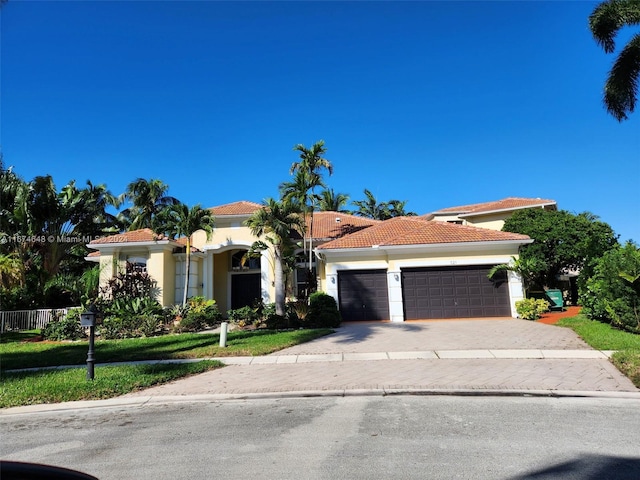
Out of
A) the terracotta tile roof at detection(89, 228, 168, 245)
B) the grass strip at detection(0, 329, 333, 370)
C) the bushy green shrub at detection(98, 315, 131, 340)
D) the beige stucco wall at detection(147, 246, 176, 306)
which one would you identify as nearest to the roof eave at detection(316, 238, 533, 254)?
the grass strip at detection(0, 329, 333, 370)

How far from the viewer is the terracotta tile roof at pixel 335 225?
23419 millimetres

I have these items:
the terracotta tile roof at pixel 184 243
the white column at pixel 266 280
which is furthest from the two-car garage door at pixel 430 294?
the terracotta tile roof at pixel 184 243

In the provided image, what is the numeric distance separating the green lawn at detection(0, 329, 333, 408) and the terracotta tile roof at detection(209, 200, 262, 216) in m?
8.10

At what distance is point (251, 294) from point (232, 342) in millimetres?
10096

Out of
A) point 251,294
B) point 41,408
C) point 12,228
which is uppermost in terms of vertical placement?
point 12,228

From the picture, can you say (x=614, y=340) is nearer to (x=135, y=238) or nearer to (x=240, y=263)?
(x=240, y=263)

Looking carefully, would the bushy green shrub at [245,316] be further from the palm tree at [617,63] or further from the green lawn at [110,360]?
the palm tree at [617,63]

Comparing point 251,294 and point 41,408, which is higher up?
point 251,294

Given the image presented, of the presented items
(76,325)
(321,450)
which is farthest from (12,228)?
(321,450)

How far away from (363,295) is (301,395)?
1164 cm

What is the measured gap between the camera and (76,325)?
1639cm

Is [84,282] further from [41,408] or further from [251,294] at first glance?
[41,408]

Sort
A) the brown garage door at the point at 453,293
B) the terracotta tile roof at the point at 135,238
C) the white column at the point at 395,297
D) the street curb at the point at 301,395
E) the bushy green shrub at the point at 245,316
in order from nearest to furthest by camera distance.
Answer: the street curb at the point at 301,395 < the bushy green shrub at the point at 245,316 < the brown garage door at the point at 453,293 < the white column at the point at 395,297 < the terracotta tile roof at the point at 135,238

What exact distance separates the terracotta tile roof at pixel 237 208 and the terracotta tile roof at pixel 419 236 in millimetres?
5160
